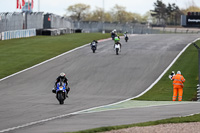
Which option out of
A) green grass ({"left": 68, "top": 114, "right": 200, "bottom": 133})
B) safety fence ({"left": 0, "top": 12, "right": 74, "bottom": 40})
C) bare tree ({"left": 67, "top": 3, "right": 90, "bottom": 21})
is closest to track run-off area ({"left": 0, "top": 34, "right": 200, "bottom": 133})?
green grass ({"left": 68, "top": 114, "right": 200, "bottom": 133})

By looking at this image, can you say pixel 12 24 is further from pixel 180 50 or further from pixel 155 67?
pixel 155 67

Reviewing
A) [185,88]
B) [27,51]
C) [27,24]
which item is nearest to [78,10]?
[27,24]

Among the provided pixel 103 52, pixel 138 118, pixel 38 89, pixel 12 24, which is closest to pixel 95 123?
pixel 138 118

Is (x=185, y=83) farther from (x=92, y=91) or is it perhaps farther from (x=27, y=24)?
(x=27, y=24)

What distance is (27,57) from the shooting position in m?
38.7

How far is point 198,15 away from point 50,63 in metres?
22.8

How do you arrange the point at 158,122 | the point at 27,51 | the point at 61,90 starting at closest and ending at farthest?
1. the point at 158,122
2. the point at 61,90
3. the point at 27,51

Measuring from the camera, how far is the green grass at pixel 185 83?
76.2 ft

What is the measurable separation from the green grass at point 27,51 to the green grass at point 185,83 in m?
10.5

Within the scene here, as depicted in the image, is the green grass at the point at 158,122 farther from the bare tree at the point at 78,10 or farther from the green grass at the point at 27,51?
the bare tree at the point at 78,10

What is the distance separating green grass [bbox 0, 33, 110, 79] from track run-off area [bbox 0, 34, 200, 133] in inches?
44.7

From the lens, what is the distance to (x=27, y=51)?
42.6 meters

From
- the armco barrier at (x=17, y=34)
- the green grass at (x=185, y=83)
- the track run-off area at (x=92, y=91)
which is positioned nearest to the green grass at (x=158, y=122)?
the track run-off area at (x=92, y=91)

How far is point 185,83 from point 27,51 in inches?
760
